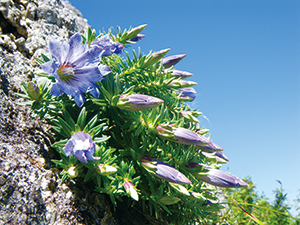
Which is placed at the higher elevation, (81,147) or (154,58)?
(154,58)

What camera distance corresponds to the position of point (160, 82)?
1511 millimetres

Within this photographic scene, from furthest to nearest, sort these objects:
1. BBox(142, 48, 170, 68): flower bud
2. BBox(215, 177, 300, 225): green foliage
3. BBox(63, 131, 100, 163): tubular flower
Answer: BBox(215, 177, 300, 225): green foliage, BBox(142, 48, 170, 68): flower bud, BBox(63, 131, 100, 163): tubular flower

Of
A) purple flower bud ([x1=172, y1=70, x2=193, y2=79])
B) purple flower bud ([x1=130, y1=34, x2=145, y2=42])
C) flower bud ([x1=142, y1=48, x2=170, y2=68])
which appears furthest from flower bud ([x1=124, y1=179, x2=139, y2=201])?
purple flower bud ([x1=130, y1=34, x2=145, y2=42])

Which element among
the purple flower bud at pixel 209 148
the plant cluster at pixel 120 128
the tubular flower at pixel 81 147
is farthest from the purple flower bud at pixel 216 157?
the tubular flower at pixel 81 147

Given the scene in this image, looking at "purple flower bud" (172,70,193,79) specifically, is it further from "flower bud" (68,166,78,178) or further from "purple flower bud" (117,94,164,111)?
"flower bud" (68,166,78,178)

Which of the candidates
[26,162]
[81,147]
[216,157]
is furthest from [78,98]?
[216,157]

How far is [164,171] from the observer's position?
119 centimetres

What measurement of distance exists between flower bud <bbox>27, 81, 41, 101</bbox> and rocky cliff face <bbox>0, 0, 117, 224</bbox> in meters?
0.22

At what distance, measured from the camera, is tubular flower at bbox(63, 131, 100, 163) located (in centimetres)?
104

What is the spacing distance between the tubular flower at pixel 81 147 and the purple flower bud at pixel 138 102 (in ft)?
0.76

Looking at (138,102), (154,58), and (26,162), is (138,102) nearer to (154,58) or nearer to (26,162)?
(154,58)

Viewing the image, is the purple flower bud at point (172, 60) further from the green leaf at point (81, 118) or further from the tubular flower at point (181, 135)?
the green leaf at point (81, 118)

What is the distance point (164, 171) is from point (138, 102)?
13.4 inches

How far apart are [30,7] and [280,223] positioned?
9.04 feet
